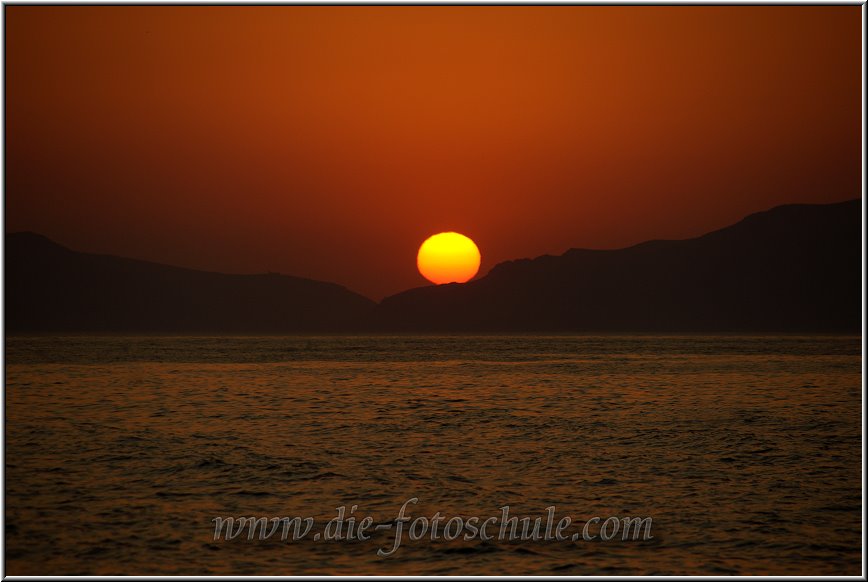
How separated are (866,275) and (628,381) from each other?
62.5m

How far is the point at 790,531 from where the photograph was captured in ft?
75.9

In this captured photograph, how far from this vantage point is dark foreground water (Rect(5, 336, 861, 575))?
20.7 metres

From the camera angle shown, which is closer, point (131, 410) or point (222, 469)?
point (222, 469)

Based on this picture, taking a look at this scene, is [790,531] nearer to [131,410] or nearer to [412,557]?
[412,557]

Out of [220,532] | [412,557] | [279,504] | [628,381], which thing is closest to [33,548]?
[220,532]

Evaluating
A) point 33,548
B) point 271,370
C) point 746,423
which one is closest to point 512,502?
point 33,548

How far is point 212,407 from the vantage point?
57750 mm

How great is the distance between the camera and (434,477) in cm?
3009

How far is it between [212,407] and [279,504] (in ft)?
109

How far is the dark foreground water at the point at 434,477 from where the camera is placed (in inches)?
816

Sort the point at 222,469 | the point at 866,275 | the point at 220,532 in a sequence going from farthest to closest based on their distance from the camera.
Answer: the point at 222,469
the point at 866,275
the point at 220,532

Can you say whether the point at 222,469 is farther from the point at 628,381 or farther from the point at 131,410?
the point at 628,381

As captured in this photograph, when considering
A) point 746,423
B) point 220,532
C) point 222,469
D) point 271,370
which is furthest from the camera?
point 271,370

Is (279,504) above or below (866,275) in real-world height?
below
